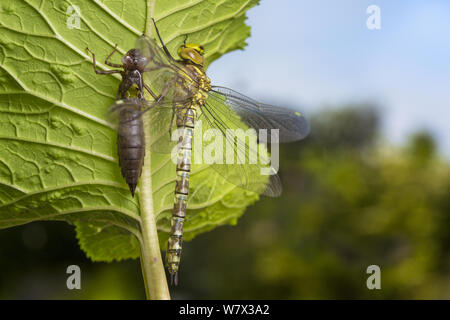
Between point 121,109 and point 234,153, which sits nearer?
point 121,109

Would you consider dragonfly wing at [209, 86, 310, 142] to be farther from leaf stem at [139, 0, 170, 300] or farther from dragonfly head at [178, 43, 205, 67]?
leaf stem at [139, 0, 170, 300]

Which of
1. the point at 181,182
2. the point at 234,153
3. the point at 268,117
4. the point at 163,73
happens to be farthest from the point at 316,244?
the point at 163,73

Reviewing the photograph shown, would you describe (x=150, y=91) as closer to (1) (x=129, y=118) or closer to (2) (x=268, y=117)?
(1) (x=129, y=118)

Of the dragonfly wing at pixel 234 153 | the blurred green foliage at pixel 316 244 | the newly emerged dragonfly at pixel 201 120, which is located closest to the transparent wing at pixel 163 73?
the newly emerged dragonfly at pixel 201 120

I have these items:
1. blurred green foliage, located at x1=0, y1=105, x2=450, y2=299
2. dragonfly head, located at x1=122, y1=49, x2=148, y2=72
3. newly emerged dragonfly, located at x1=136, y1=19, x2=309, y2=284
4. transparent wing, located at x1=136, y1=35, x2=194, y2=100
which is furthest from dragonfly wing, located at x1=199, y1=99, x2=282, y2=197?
blurred green foliage, located at x1=0, y1=105, x2=450, y2=299

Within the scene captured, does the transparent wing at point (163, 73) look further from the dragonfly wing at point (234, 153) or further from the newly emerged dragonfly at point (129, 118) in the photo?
the dragonfly wing at point (234, 153)

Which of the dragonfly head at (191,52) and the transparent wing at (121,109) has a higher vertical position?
the dragonfly head at (191,52)
